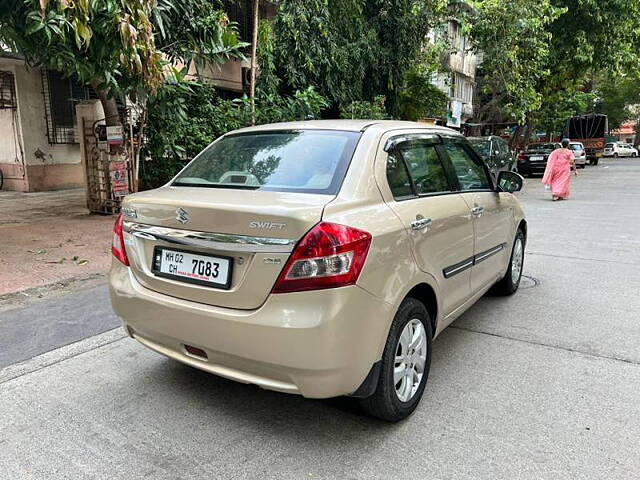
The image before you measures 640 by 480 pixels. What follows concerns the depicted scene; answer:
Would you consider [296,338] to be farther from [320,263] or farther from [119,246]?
[119,246]

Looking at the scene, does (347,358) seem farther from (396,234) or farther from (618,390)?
(618,390)

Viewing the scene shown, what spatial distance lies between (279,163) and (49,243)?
541cm

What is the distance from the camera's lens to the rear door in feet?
9.94

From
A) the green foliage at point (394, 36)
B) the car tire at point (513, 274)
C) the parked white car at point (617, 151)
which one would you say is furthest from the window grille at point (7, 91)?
the parked white car at point (617, 151)

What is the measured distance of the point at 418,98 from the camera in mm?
18094

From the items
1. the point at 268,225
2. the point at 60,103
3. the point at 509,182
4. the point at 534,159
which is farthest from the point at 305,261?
the point at 534,159

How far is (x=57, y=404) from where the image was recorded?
314 cm

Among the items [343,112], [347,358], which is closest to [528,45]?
[343,112]

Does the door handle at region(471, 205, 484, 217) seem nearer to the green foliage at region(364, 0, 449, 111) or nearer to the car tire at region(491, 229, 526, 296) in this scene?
the car tire at region(491, 229, 526, 296)

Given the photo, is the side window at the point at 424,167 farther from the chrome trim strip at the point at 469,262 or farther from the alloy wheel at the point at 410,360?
the alloy wheel at the point at 410,360

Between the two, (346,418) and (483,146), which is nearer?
(346,418)

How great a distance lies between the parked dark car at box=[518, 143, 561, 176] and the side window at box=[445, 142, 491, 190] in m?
20.0

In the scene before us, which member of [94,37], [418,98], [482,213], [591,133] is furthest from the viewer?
[591,133]

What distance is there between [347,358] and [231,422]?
918mm
